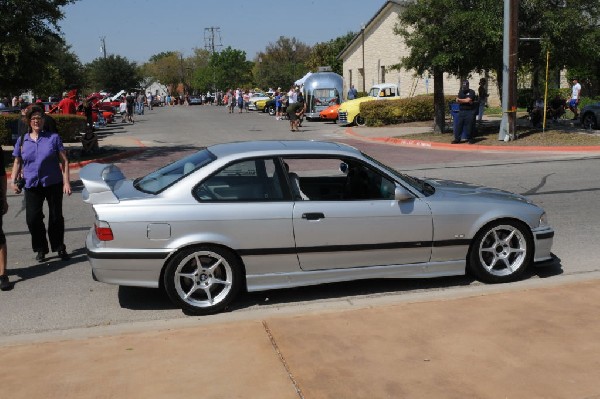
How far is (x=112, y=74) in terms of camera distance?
7950 centimetres

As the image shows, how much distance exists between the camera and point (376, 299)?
565 cm

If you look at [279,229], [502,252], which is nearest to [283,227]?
[279,229]

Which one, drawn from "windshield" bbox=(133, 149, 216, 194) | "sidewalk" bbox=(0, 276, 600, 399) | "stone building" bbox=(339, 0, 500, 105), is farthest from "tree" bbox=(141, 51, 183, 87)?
"sidewalk" bbox=(0, 276, 600, 399)

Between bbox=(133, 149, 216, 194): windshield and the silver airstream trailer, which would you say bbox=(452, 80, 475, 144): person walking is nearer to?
bbox=(133, 149, 216, 194): windshield

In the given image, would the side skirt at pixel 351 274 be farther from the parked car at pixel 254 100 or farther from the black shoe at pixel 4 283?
the parked car at pixel 254 100

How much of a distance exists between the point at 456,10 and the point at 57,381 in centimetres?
1674

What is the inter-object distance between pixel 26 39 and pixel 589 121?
17352mm

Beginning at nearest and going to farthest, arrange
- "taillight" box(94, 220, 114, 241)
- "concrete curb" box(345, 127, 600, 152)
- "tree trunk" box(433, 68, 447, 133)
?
"taillight" box(94, 220, 114, 241), "concrete curb" box(345, 127, 600, 152), "tree trunk" box(433, 68, 447, 133)

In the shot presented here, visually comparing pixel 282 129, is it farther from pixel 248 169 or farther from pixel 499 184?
pixel 248 169

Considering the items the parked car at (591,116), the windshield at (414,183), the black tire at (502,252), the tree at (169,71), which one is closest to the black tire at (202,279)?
the windshield at (414,183)

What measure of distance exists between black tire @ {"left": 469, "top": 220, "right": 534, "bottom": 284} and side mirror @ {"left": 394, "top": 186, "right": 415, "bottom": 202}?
79 centimetres

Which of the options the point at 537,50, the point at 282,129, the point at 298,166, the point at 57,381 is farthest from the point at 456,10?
the point at 57,381

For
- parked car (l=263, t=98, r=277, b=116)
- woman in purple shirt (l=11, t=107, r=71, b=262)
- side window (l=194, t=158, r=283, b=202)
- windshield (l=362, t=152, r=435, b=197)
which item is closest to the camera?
side window (l=194, t=158, r=283, b=202)

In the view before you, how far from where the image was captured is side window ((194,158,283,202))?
551cm
